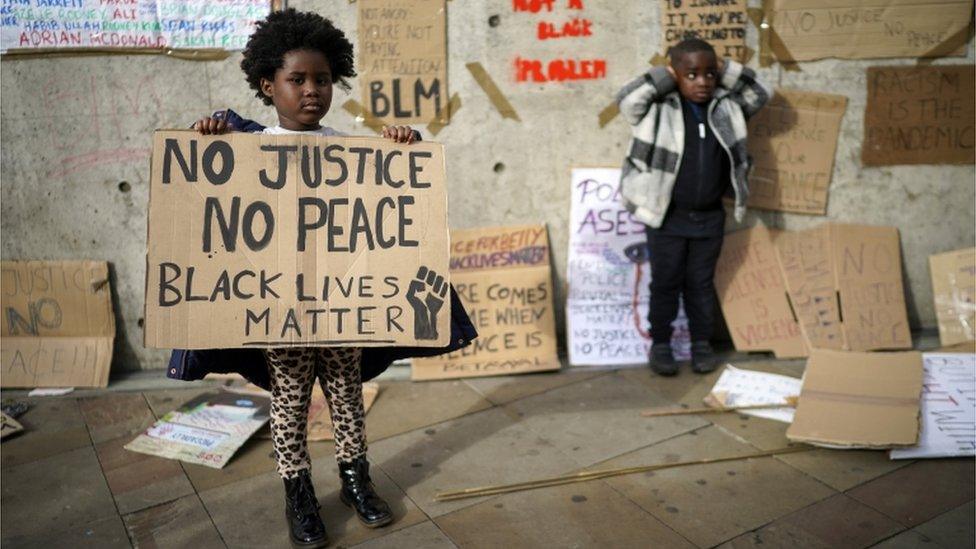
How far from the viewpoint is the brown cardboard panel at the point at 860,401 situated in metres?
3.58

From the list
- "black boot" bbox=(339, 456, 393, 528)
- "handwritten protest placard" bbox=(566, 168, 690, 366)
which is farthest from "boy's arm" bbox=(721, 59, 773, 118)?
"black boot" bbox=(339, 456, 393, 528)

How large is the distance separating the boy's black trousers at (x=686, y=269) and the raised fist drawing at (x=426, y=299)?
215 centimetres

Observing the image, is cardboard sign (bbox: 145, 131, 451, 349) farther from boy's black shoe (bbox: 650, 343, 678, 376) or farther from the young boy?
boy's black shoe (bbox: 650, 343, 678, 376)

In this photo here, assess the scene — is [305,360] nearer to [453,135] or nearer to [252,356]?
[252,356]

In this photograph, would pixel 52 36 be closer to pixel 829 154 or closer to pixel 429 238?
pixel 429 238

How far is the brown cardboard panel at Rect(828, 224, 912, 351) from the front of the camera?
4.83 meters

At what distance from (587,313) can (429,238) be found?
228 centimetres

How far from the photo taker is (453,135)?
457 cm

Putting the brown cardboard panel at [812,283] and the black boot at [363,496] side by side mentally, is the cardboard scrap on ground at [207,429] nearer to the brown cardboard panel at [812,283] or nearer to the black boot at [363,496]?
the black boot at [363,496]

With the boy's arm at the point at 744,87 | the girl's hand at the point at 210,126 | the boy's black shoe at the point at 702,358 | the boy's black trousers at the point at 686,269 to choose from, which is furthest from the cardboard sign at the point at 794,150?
the girl's hand at the point at 210,126

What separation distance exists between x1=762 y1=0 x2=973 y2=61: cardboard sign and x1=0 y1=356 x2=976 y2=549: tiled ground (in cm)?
217

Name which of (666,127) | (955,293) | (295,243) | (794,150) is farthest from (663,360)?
(295,243)

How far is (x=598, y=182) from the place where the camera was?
186 inches

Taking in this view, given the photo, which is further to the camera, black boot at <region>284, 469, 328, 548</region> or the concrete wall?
the concrete wall
